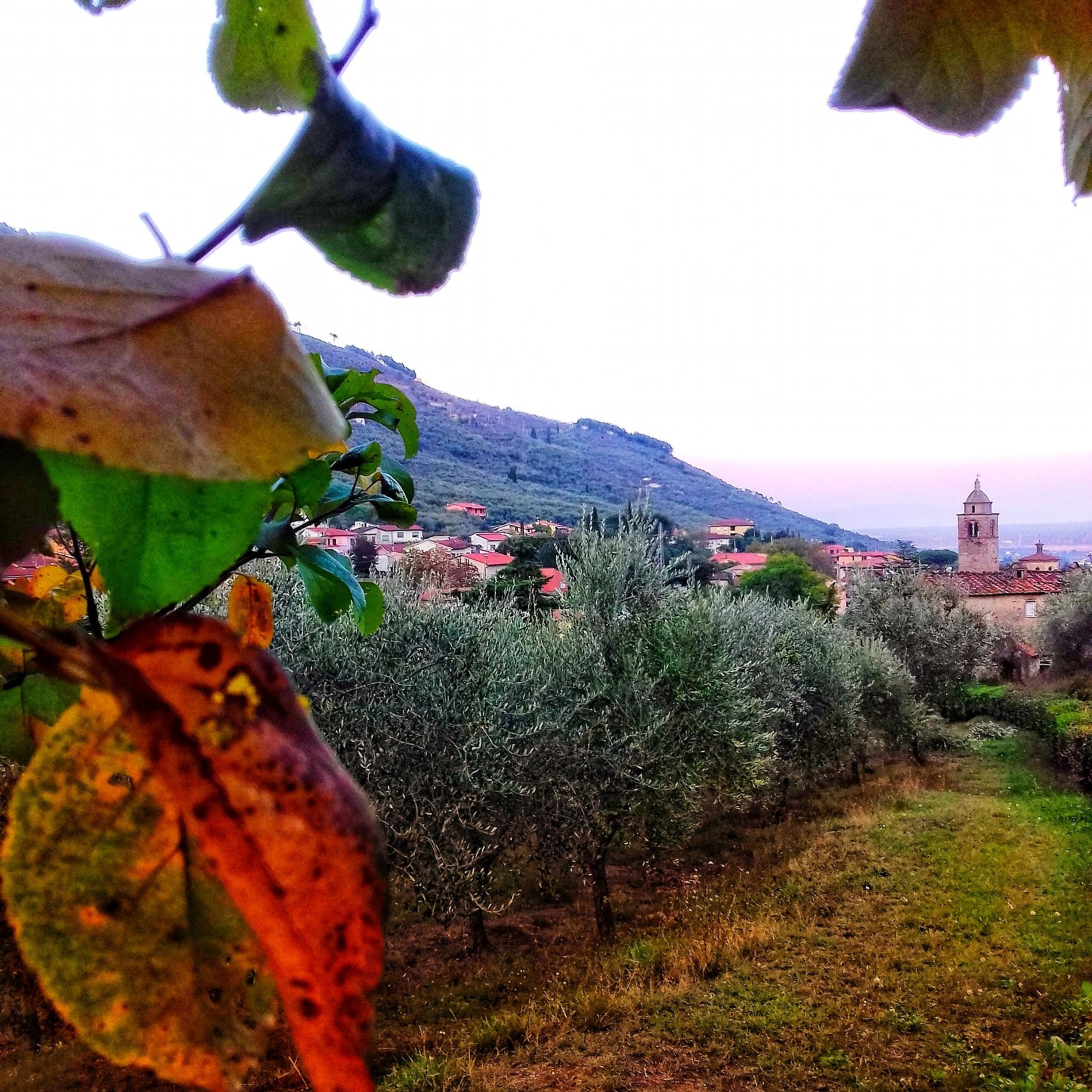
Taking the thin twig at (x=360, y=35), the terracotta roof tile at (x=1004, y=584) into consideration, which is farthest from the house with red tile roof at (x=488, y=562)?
the thin twig at (x=360, y=35)

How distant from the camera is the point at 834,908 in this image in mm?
8539

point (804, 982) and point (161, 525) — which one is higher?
point (161, 525)

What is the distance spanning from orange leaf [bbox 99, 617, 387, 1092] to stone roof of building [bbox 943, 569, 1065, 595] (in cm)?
2519

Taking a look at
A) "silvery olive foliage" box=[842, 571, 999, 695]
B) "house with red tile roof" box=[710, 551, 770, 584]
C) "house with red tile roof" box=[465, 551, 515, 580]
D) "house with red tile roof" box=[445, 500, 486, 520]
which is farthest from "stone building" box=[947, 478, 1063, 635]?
"house with red tile roof" box=[445, 500, 486, 520]

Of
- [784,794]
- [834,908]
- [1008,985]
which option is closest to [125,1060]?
[1008,985]

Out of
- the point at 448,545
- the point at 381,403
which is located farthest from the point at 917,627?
the point at 381,403

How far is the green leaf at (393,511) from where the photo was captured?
838 millimetres

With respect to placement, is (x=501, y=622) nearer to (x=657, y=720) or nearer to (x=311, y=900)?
(x=657, y=720)

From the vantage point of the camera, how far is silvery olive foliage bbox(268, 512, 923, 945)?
7.31 meters

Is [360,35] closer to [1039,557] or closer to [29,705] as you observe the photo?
[29,705]

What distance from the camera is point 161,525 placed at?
18 cm

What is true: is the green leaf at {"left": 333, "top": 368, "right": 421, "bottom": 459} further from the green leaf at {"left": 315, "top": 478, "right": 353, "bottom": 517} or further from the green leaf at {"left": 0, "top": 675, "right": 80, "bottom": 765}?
the green leaf at {"left": 0, "top": 675, "right": 80, "bottom": 765}

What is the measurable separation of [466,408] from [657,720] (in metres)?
36.6

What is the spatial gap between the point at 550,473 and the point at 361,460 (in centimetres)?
4290
